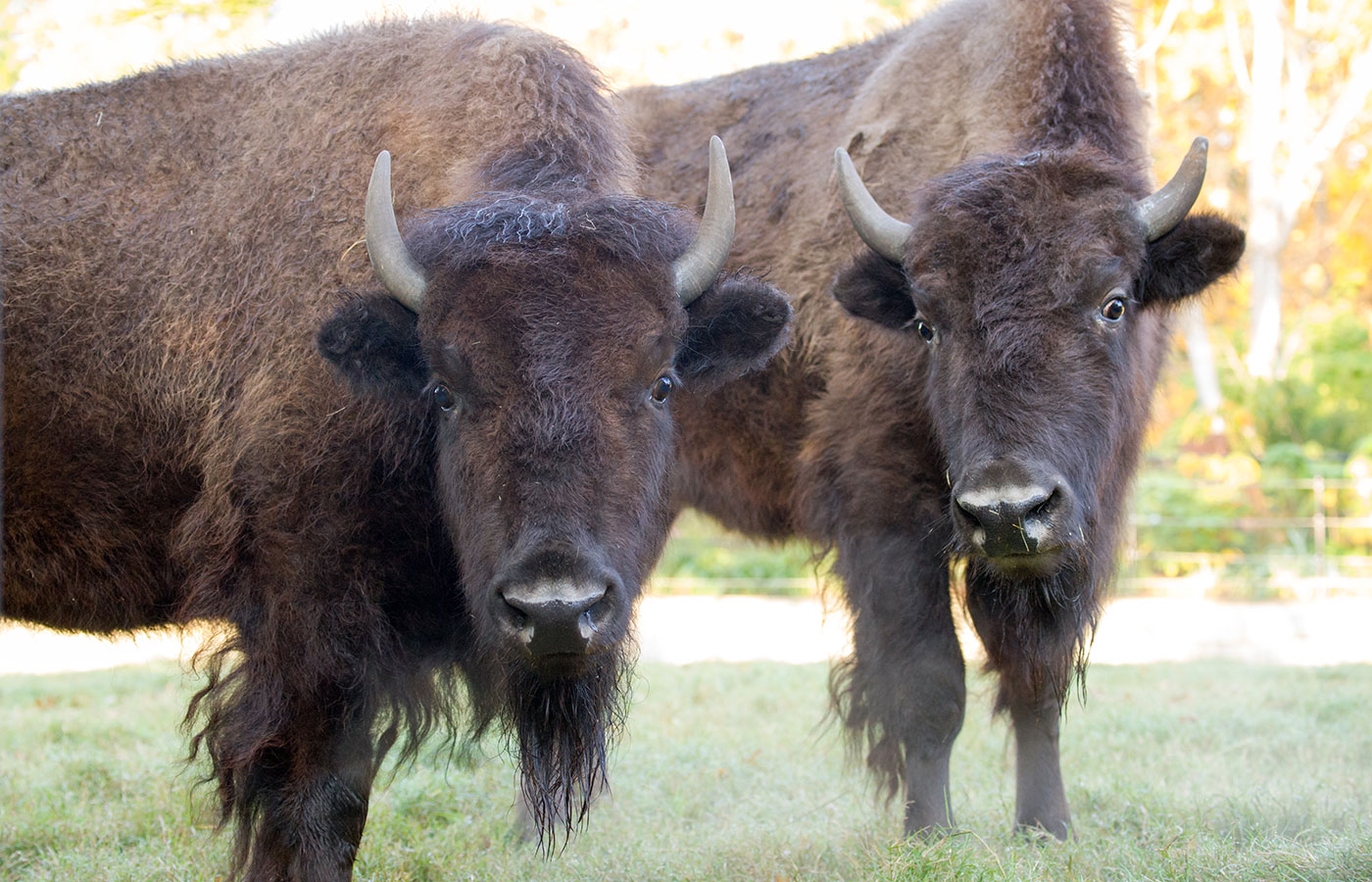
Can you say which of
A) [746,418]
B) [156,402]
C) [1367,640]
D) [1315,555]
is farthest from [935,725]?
[1315,555]

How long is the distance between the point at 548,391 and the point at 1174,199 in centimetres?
292

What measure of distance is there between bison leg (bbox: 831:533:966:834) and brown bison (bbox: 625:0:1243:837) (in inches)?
0.4

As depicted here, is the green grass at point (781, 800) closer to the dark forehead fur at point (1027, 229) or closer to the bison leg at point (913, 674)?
the bison leg at point (913, 674)

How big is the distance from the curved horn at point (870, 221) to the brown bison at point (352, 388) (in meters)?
0.99

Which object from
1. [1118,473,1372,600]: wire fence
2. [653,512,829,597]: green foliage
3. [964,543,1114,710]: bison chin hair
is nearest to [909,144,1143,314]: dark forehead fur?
[964,543,1114,710]: bison chin hair

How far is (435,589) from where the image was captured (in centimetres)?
437

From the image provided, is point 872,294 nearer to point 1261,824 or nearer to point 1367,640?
point 1261,824

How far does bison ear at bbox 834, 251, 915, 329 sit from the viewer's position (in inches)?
207

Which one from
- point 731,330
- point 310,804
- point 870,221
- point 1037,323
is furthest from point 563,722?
point 870,221

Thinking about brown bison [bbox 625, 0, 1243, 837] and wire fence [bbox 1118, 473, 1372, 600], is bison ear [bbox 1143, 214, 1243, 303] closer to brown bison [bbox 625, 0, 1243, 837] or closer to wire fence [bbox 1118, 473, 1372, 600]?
brown bison [bbox 625, 0, 1243, 837]

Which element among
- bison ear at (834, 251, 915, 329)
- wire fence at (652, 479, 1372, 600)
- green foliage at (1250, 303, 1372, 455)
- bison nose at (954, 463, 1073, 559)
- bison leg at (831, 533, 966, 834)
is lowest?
wire fence at (652, 479, 1372, 600)

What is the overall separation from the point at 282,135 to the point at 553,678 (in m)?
2.60

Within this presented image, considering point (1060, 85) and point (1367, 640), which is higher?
point (1060, 85)

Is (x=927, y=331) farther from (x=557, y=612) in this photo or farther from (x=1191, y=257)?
(x=557, y=612)
